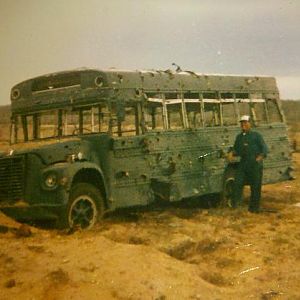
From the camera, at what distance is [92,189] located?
8359 mm

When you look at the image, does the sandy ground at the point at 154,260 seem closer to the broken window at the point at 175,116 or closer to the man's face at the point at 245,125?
the broken window at the point at 175,116

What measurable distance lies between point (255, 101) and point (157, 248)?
225 inches

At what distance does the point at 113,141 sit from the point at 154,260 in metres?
2.75

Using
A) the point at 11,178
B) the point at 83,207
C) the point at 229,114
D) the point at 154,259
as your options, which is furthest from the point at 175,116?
the point at 154,259

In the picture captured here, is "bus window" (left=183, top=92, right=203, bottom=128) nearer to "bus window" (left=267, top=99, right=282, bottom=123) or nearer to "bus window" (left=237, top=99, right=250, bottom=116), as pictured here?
"bus window" (left=237, top=99, right=250, bottom=116)

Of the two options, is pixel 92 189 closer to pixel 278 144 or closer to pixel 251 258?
pixel 251 258

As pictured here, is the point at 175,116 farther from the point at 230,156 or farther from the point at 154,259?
the point at 154,259

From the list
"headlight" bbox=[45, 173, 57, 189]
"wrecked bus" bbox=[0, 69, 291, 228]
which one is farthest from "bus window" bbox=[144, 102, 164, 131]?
"headlight" bbox=[45, 173, 57, 189]

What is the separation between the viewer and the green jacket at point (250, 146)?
10609mm

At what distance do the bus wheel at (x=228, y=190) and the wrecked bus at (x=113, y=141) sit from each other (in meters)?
0.03

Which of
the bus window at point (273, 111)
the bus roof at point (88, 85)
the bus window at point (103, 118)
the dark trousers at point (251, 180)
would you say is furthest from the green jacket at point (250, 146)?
the bus window at point (103, 118)

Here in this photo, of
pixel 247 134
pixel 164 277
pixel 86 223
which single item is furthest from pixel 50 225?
pixel 247 134

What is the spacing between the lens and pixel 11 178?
804 centimetres

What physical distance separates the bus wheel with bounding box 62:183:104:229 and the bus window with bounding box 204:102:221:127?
11.0ft
